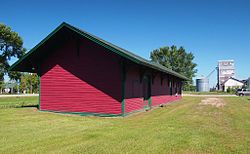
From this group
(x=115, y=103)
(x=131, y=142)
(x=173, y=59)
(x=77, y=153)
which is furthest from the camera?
(x=173, y=59)

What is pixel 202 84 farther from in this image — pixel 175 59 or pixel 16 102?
pixel 16 102

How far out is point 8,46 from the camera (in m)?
58.4

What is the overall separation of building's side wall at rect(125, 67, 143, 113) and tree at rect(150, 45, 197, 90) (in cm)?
7181

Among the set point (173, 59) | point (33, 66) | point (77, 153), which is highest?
point (173, 59)

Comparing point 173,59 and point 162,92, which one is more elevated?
point 173,59

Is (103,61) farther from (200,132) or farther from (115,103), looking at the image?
(200,132)

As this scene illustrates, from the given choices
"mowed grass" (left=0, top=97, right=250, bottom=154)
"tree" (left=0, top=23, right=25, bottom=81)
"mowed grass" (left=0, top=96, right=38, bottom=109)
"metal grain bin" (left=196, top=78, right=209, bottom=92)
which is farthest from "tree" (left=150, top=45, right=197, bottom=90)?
"mowed grass" (left=0, top=97, right=250, bottom=154)

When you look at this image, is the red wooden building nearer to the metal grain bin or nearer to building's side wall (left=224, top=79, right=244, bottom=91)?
building's side wall (left=224, top=79, right=244, bottom=91)

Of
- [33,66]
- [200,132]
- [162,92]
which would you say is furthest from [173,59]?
[200,132]

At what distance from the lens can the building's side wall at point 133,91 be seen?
548 inches

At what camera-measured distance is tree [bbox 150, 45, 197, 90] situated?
8762 cm

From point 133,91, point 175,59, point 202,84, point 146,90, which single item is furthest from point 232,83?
point 133,91

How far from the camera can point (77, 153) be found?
242 inches

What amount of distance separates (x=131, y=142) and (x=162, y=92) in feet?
54.7
